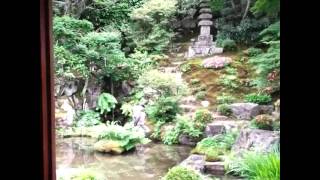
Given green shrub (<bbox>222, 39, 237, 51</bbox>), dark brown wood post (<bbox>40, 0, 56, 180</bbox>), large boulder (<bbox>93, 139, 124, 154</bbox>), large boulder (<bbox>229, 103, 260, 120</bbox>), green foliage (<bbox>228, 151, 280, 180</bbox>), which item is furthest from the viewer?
large boulder (<bbox>93, 139, 124, 154</bbox>)

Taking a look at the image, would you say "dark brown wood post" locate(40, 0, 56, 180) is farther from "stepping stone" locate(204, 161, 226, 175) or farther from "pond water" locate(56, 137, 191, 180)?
"stepping stone" locate(204, 161, 226, 175)

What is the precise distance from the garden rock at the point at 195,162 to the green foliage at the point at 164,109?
23 centimetres

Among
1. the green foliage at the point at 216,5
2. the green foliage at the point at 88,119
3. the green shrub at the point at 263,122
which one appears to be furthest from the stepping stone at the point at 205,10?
the green foliage at the point at 88,119

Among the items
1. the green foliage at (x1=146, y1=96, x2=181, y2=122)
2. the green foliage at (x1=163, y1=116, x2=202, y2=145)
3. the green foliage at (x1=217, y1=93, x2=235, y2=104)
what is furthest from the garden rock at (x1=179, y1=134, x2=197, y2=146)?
the green foliage at (x1=217, y1=93, x2=235, y2=104)

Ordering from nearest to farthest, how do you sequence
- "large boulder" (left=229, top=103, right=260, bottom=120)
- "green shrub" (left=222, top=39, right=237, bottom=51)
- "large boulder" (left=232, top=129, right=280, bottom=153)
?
"large boulder" (left=232, top=129, right=280, bottom=153) → "large boulder" (left=229, top=103, right=260, bottom=120) → "green shrub" (left=222, top=39, right=237, bottom=51)

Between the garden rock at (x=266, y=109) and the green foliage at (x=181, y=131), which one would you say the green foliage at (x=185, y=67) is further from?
the garden rock at (x=266, y=109)

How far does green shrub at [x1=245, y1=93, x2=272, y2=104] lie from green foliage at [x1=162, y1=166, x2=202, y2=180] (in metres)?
0.48

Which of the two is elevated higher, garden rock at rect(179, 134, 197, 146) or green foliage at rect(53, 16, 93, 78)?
green foliage at rect(53, 16, 93, 78)

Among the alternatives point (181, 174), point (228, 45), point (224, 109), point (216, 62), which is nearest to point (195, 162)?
point (181, 174)

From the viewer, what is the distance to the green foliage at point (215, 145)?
195 centimetres

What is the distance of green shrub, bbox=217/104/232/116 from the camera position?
195 cm
